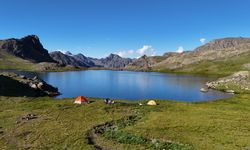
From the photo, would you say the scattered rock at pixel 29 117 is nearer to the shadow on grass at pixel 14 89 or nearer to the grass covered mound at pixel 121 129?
the grass covered mound at pixel 121 129

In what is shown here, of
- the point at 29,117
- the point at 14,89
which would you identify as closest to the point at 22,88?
the point at 14,89

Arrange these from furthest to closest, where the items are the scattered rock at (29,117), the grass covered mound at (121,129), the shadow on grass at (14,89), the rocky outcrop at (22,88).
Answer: the rocky outcrop at (22,88) < the shadow on grass at (14,89) < the scattered rock at (29,117) < the grass covered mound at (121,129)

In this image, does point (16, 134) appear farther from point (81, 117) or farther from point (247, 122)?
point (247, 122)

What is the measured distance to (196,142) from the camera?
37.4m

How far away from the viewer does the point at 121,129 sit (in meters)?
45.9

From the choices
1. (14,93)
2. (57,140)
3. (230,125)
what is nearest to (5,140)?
(57,140)

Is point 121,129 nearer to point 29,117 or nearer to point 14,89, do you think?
point 29,117

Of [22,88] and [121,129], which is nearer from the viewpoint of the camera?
[121,129]

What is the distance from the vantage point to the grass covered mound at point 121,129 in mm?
37406

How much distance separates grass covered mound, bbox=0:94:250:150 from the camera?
37.4 m

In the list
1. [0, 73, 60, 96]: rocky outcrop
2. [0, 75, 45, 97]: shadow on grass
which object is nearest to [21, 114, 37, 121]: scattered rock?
[0, 75, 45, 97]: shadow on grass

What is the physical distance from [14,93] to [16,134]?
51.4 meters

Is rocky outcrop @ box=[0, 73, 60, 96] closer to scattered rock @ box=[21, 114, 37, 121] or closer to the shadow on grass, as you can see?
the shadow on grass

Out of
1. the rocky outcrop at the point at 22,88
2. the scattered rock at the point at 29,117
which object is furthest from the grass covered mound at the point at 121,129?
the rocky outcrop at the point at 22,88
